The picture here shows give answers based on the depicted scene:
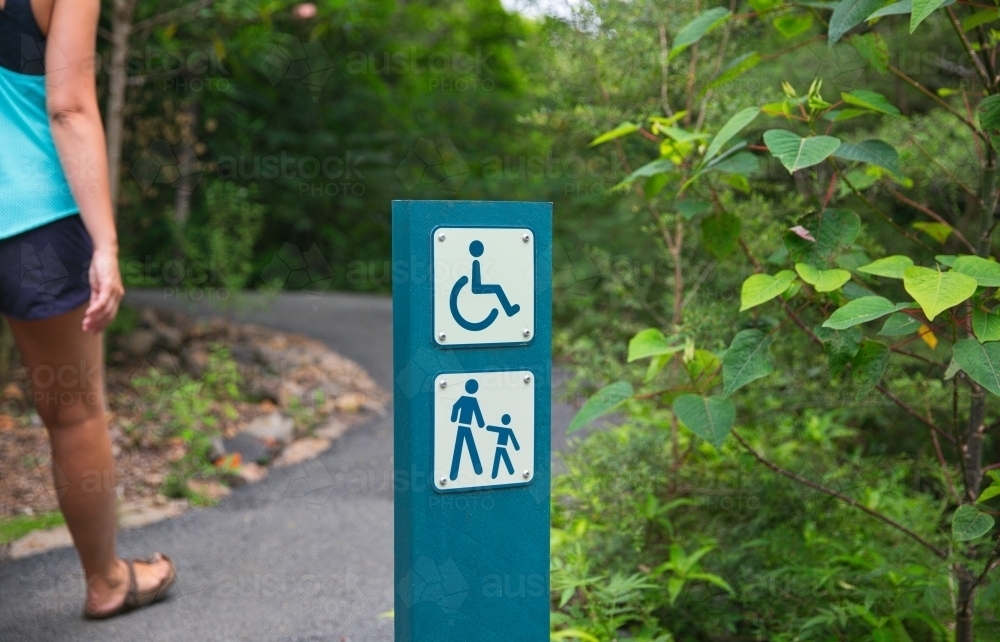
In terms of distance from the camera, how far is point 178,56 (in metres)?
5.99

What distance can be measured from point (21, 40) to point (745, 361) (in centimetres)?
202

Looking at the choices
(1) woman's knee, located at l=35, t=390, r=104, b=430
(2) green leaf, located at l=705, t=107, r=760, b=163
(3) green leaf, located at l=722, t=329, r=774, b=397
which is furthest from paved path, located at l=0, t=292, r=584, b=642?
(2) green leaf, located at l=705, t=107, r=760, b=163

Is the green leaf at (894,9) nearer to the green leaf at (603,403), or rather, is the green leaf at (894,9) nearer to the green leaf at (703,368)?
the green leaf at (703,368)

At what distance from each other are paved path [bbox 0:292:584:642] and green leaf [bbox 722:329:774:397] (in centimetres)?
124

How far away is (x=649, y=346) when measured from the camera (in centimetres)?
235

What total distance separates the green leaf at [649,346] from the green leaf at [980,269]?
665 millimetres

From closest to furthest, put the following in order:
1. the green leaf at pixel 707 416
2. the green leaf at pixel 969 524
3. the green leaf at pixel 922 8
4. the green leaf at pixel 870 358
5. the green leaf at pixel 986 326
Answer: the green leaf at pixel 922 8 < the green leaf at pixel 986 326 < the green leaf at pixel 969 524 < the green leaf at pixel 870 358 < the green leaf at pixel 707 416

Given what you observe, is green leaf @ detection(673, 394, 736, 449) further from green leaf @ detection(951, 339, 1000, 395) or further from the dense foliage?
green leaf @ detection(951, 339, 1000, 395)

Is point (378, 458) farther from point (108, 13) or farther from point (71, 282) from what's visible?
point (108, 13)

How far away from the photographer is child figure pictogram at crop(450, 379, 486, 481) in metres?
1.83

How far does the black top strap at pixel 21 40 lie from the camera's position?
2324 mm

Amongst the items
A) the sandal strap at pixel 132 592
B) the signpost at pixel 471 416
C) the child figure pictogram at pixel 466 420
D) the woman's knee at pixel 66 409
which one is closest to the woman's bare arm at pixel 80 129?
the woman's knee at pixel 66 409

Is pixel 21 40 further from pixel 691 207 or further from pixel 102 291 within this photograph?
pixel 691 207

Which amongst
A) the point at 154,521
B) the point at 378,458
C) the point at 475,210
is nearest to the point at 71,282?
the point at 475,210
